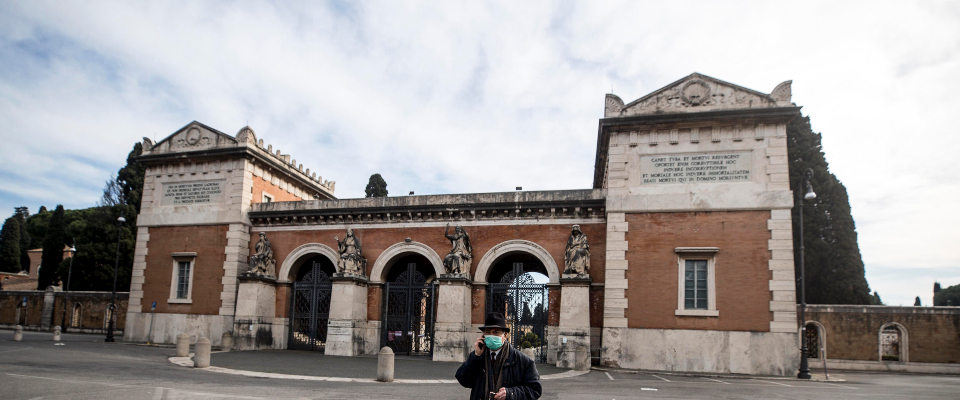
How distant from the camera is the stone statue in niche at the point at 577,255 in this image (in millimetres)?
18906

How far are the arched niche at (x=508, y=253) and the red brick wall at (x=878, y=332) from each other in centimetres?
1156

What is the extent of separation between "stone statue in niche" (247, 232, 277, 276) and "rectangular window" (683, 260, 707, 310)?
1523 cm

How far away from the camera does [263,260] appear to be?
22.8 meters

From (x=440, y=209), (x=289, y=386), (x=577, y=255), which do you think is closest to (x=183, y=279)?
(x=440, y=209)

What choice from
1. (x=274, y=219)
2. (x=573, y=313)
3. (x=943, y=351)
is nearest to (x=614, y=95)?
(x=573, y=313)

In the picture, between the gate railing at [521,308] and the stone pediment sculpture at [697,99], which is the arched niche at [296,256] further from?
the stone pediment sculpture at [697,99]

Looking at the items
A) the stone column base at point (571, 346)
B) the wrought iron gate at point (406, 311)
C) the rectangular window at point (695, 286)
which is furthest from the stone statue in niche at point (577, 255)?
the wrought iron gate at point (406, 311)

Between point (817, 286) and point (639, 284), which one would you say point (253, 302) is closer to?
point (639, 284)

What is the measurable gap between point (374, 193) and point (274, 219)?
63.0 feet

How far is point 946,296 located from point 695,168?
58974 millimetres

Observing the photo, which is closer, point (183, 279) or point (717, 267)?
point (717, 267)

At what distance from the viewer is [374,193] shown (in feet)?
141

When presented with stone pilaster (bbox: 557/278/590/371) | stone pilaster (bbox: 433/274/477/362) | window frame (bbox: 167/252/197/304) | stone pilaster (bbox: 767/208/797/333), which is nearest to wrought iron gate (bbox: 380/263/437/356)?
stone pilaster (bbox: 433/274/477/362)

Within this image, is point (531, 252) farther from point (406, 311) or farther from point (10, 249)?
point (10, 249)
